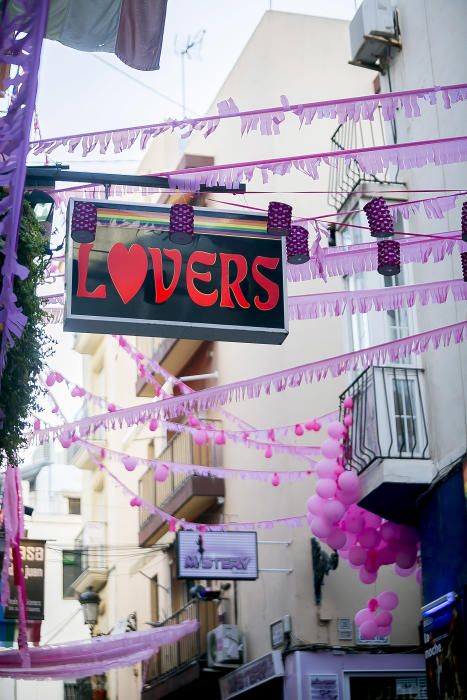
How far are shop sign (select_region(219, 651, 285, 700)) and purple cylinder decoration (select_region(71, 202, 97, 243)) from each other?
34.3ft

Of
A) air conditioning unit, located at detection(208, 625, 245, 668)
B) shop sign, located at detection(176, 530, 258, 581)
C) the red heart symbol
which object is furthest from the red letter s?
air conditioning unit, located at detection(208, 625, 245, 668)

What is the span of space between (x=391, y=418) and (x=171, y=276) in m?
5.81

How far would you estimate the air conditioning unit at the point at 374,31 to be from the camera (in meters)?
14.1

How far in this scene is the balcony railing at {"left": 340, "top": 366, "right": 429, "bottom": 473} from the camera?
41.7 feet

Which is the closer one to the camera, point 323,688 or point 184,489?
point 323,688

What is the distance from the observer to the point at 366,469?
13.0m

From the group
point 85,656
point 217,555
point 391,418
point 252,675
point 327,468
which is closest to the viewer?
point 391,418

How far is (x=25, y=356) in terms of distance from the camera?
780cm

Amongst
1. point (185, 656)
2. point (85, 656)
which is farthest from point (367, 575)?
point (185, 656)

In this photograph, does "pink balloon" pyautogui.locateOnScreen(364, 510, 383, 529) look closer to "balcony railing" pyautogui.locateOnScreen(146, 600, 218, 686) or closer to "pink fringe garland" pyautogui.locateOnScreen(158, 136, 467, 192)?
"pink fringe garland" pyautogui.locateOnScreen(158, 136, 467, 192)

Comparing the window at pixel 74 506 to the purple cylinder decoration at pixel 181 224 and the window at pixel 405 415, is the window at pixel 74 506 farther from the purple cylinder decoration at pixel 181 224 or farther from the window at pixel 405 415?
the purple cylinder decoration at pixel 181 224

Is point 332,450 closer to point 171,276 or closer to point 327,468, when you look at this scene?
point 327,468

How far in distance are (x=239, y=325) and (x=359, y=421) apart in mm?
6187

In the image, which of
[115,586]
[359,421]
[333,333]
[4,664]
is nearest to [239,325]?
[359,421]
